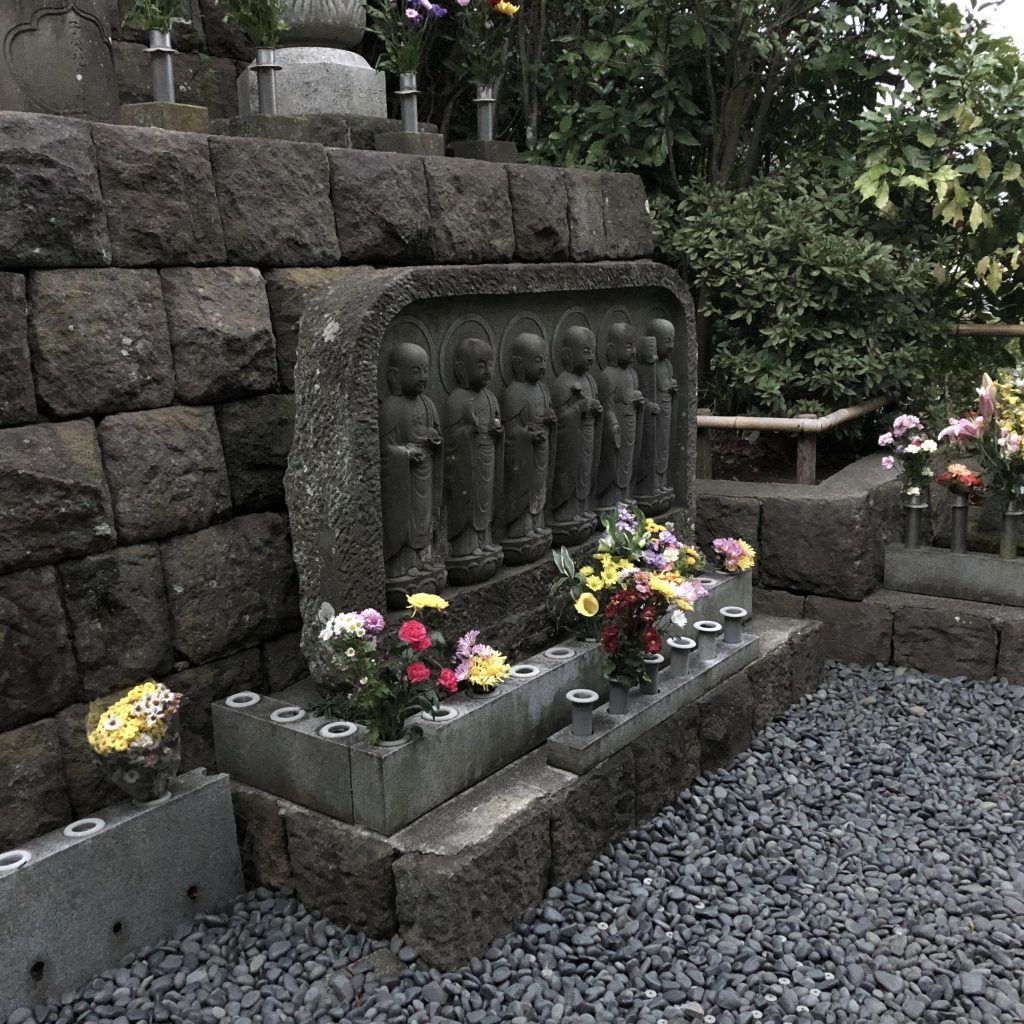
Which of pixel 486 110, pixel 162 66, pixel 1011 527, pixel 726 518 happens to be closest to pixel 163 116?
pixel 162 66

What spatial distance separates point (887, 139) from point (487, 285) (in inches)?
141

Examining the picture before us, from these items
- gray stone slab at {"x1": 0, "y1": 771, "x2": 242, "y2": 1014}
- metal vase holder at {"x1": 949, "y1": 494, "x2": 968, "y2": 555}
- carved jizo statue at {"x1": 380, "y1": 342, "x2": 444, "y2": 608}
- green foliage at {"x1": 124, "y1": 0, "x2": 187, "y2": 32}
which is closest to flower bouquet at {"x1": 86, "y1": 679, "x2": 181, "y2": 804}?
gray stone slab at {"x1": 0, "y1": 771, "x2": 242, "y2": 1014}

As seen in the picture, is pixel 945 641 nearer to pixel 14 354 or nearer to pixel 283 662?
pixel 283 662

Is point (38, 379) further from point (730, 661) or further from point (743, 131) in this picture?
point (743, 131)

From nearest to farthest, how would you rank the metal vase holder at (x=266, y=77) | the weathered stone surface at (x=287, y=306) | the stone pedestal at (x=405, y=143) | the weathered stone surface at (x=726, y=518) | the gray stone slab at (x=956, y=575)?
the weathered stone surface at (x=287, y=306), the metal vase holder at (x=266, y=77), the stone pedestal at (x=405, y=143), the gray stone slab at (x=956, y=575), the weathered stone surface at (x=726, y=518)

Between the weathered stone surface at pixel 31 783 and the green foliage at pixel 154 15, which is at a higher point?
the green foliage at pixel 154 15

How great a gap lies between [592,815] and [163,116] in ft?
9.37

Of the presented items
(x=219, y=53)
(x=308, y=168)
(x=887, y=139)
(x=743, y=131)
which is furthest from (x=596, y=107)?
(x=308, y=168)

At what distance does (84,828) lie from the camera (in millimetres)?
2883

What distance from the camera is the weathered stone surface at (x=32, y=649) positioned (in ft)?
9.81

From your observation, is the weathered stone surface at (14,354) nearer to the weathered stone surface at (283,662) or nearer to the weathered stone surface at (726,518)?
the weathered stone surface at (283,662)

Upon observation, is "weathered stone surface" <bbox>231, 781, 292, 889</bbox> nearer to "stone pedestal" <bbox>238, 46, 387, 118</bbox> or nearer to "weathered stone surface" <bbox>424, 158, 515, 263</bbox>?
"weathered stone surface" <bbox>424, 158, 515, 263</bbox>

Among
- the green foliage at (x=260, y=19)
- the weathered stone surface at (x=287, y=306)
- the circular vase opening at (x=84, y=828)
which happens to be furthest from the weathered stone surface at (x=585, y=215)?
the circular vase opening at (x=84, y=828)

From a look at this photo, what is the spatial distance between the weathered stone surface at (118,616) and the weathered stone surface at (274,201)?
1.12 metres
